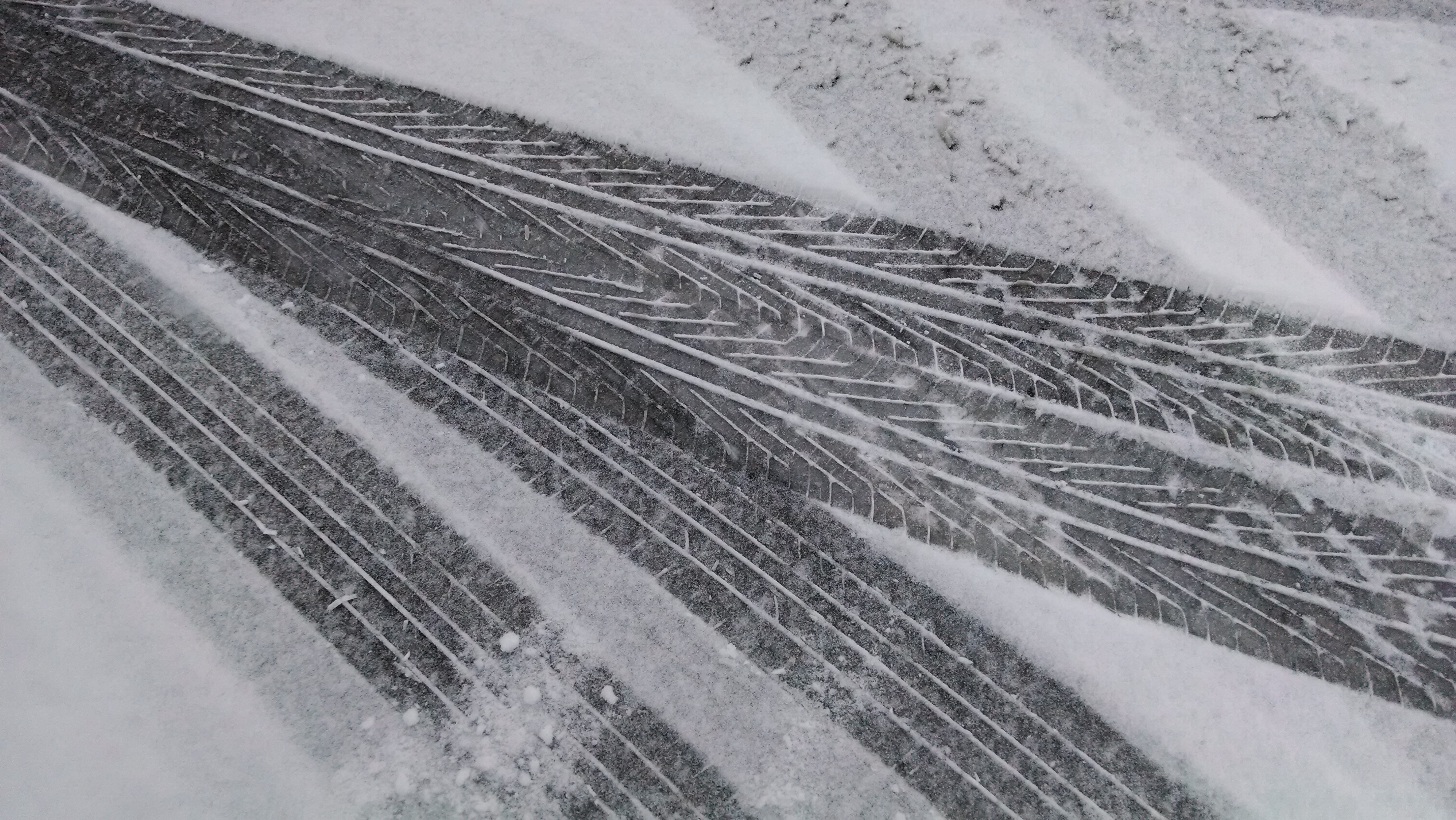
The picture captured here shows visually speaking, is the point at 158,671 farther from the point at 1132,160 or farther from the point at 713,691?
the point at 1132,160

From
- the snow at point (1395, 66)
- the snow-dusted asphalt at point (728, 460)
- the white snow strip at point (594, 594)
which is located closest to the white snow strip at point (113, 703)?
the snow-dusted asphalt at point (728, 460)

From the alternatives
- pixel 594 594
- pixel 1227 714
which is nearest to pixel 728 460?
pixel 594 594

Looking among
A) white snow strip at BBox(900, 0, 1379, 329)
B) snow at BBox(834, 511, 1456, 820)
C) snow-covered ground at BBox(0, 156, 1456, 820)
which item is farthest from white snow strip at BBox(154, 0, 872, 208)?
snow at BBox(834, 511, 1456, 820)

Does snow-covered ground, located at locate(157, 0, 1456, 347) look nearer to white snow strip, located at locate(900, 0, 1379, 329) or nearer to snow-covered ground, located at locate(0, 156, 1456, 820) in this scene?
white snow strip, located at locate(900, 0, 1379, 329)

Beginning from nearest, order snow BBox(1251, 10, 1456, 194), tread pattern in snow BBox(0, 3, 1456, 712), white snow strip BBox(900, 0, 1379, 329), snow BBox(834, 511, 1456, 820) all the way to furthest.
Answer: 1. snow BBox(834, 511, 1456, 820)
2. tread pattern in snow BBox(0, 3, 1456, 712)
3. white snow strip BBox(900, 0, 1379, 329)
4. snow BBox(1251, 10, 1456, 194)

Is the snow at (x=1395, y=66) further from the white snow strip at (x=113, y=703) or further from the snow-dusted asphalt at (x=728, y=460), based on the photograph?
the white snow strip at (x=113, y=703)

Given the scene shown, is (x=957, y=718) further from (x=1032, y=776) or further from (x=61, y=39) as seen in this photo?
(x=61, y=39)
